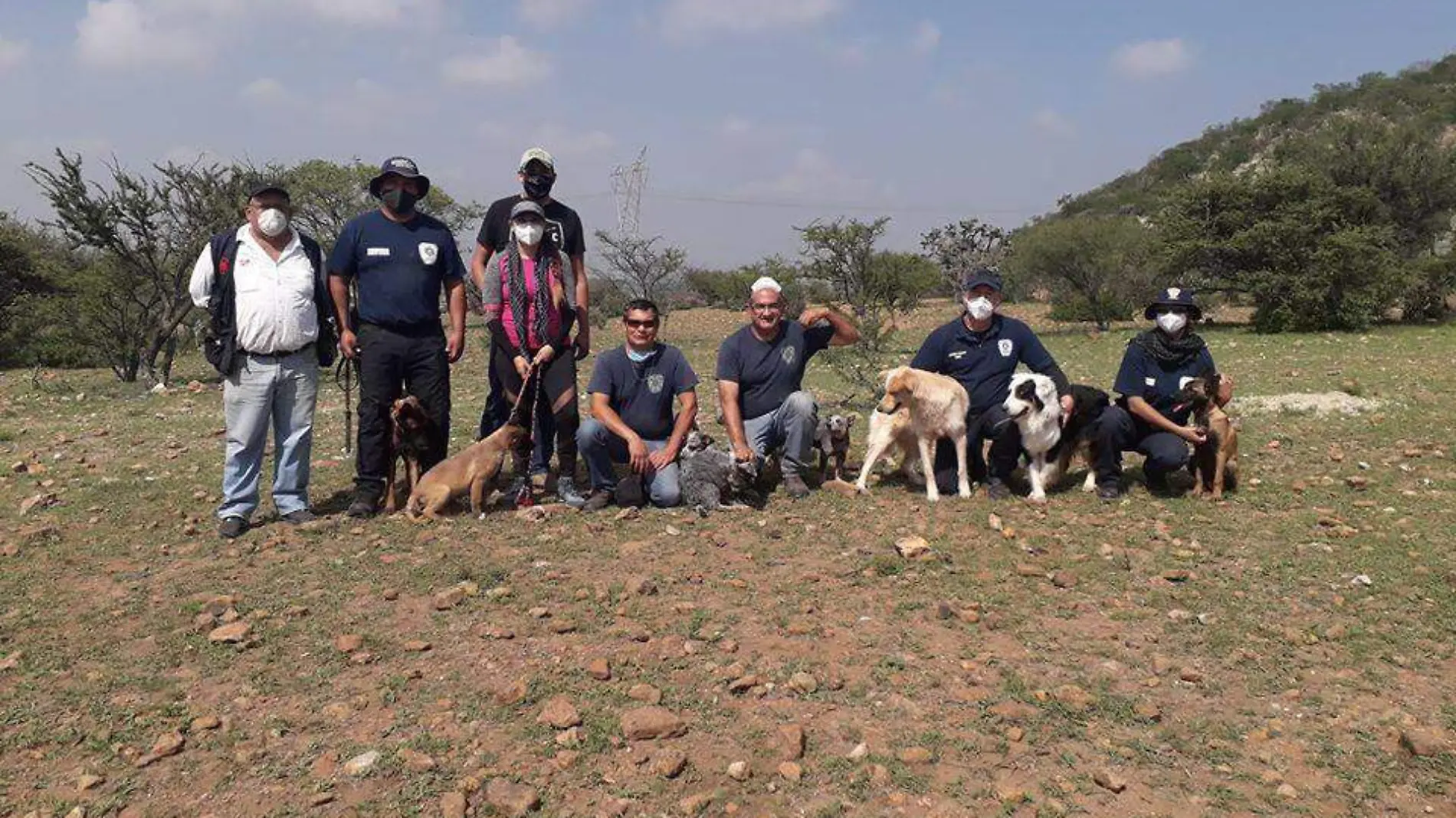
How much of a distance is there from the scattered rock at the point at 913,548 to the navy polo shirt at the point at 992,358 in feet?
5.85

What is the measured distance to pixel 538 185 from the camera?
6504 mm

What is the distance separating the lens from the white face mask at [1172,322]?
21.3 ft

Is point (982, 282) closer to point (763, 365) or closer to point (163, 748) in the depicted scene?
point (763, 365)

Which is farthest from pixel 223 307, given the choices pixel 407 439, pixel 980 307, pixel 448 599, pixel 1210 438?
pixel 1210 438

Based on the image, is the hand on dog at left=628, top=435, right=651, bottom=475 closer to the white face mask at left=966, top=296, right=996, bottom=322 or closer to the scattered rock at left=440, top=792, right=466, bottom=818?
the white face mask at left=966, top=296, right=996, bottom=322

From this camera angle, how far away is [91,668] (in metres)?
3.89

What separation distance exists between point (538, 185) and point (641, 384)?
167 cm

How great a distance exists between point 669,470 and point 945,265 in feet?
51.4

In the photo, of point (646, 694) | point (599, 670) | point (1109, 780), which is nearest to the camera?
point (1109, 780)

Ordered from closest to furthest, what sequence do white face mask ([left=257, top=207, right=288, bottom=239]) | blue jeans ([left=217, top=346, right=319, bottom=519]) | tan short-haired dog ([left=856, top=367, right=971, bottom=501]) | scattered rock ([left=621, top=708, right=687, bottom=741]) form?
scattered rock ([left=621, top=708, right=687, bottom=741]) → white face mask ([left=257, top=207, right=288, bottom=239]) → blue jeans ([left=217, top=346, right=319, bottom=519]) → tan short-haired dog ([left=856, top=367, right=971, bottom=501])

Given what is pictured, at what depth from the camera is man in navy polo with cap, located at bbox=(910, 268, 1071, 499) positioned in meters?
6.59

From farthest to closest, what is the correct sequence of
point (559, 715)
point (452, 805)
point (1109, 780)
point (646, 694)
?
point (646, 694)
point (559, 715)
point (1109, 780)
point (452, 805)

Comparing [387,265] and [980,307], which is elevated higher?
[387,265]

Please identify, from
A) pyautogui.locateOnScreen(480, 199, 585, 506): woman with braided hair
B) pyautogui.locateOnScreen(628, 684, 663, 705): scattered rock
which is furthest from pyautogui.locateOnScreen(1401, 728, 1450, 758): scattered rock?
pyautogui.locateOnScreen(480, 199, 585, 506): woman with braided hair
